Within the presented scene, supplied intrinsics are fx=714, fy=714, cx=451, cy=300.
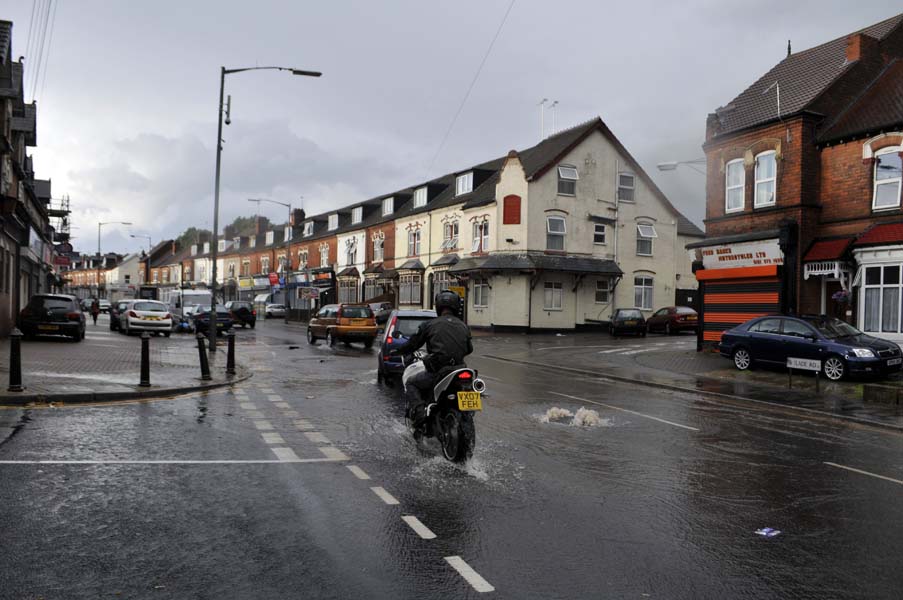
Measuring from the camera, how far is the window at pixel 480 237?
137ft

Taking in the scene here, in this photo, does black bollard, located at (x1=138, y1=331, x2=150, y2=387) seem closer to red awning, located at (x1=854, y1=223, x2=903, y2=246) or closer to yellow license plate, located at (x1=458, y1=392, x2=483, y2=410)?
yellow license plate, located at (x1=458, y1=392, x2=483, y2=410)

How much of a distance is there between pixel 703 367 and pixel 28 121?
1203 inches

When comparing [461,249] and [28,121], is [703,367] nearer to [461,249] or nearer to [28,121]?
[461,249]

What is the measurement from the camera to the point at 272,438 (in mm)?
8750

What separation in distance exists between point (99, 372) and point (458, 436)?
1055cm

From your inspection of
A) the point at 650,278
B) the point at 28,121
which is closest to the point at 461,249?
the point at 650,278

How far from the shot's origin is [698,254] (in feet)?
83.0

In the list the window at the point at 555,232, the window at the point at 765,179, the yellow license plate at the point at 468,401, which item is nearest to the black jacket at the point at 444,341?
the yellow license plate at the point at 468,401

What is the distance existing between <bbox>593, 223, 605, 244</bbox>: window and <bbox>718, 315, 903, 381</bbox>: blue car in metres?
23.2

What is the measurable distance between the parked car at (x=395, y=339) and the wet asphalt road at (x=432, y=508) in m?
4.38

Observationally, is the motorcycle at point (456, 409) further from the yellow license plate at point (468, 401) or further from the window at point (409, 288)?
the window at point (409, 288)

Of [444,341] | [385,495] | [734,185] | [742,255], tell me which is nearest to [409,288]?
[734,185]

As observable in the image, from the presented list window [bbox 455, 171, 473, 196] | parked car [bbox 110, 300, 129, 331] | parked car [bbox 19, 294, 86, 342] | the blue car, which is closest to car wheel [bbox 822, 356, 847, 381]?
the blue car

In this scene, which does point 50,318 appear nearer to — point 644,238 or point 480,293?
point 480,293
